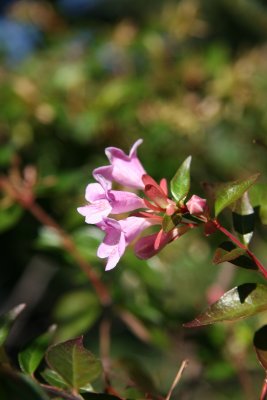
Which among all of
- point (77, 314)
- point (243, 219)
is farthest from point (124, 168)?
point (77, 314)

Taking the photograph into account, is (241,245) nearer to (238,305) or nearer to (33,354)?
(238,305)

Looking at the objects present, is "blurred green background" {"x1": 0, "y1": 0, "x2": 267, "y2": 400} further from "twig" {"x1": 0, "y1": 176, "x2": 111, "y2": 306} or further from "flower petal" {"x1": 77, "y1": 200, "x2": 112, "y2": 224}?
"flower petal" {"x1": 77, "y1": 200, "x2": 112, "y2": 224}

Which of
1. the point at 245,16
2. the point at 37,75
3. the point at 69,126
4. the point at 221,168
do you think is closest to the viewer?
the point at 69,126

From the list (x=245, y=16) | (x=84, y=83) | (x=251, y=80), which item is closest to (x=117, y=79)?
(x=84, y=83)

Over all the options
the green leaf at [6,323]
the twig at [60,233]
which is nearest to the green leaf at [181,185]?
the green leaf at [6,323]

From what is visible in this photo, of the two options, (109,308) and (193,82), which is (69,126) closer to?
(193,82)

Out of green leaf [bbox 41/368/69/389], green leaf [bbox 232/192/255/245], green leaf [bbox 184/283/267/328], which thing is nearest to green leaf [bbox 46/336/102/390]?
green leaf [bbox 41/368/69/389]
